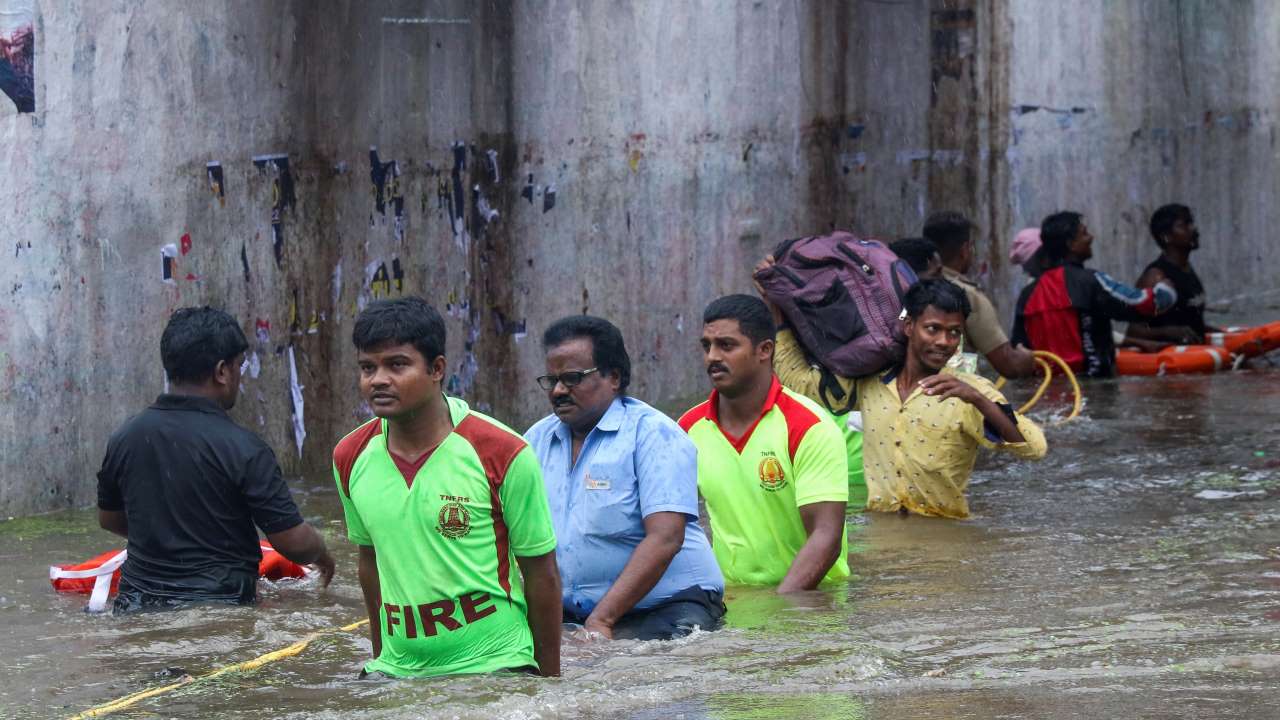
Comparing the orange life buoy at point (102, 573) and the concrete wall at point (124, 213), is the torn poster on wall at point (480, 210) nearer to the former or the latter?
the concrete wall at point (124, 213)

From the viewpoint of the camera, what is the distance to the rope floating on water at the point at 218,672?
625cm

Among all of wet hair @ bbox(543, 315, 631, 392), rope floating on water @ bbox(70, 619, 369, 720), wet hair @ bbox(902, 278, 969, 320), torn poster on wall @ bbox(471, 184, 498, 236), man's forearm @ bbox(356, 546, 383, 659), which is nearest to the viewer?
man's forearm @ bbox(356, 546, 383, 659)

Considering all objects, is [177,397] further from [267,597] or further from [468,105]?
[468,105]

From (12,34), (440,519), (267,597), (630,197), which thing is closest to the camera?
(440,519)

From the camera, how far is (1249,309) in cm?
2136

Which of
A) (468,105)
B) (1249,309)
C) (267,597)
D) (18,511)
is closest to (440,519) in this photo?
(267,597)

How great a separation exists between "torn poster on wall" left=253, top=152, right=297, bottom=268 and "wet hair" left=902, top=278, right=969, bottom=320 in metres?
3.96

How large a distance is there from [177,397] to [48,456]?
2.91 meters

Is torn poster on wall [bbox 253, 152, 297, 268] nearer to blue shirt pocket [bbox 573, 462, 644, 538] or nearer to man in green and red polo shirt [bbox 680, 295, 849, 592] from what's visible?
man in green and red polo shirt [bbox 680, 295, 849, 592]

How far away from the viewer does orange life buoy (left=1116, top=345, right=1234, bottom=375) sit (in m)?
16.0

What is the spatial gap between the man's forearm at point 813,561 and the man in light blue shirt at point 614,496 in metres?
0.56

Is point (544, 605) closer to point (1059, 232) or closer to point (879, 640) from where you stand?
point (879, 640)

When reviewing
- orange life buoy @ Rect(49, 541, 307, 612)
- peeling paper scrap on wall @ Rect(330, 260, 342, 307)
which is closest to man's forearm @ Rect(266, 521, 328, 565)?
orange life buoy @ Rect(49, 541, 307, 612)

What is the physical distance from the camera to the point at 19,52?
981cm
